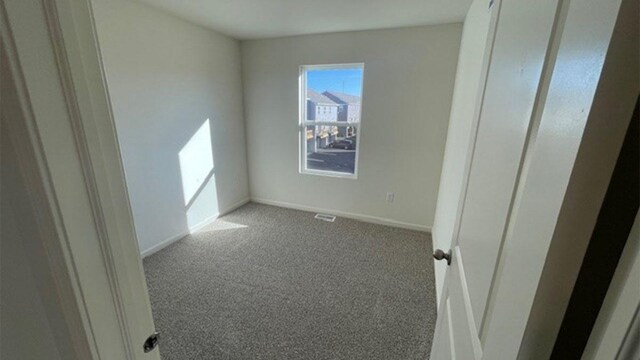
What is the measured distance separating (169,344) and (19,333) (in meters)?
1.30

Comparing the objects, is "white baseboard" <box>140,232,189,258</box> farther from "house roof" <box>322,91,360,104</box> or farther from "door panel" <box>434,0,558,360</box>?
"door panel" <box>434,0,558,360</box>

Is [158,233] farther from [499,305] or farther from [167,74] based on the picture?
[499,305]

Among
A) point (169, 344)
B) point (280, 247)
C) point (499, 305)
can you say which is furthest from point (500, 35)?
point (280, 247)

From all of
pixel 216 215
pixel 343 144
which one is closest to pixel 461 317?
pixel 343 144

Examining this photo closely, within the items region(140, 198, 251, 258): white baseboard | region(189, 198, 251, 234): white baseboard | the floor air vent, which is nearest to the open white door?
region(140, 198, 251, 258): white baseboard

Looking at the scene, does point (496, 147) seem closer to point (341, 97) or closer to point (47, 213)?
point (47, 213)

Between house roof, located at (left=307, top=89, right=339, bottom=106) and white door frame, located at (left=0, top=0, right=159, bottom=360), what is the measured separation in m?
3.05

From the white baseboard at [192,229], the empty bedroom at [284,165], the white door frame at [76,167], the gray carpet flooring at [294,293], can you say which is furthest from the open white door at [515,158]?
the white baseboard at [192,229]

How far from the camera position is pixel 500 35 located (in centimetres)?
71

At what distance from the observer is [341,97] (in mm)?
3322

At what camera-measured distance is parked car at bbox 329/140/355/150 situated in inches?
136

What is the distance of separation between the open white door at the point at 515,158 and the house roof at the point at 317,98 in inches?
107

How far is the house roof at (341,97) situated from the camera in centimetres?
322

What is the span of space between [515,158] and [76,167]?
0.90 m
